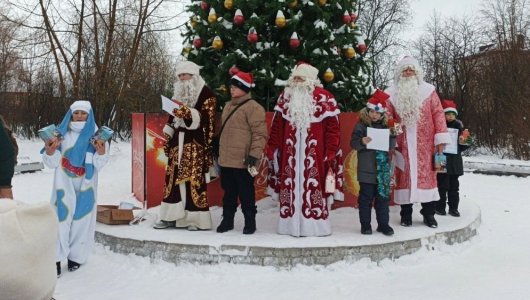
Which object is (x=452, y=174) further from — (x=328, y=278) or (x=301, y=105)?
(x=328, y=278)

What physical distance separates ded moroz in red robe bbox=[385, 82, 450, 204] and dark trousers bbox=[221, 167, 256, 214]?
188 centimetres

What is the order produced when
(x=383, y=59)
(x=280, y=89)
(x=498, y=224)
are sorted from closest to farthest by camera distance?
1. (x=280, y=89)
2. (x=498, y=224)
3. (x=383, y=59)

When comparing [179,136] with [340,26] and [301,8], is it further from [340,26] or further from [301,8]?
[340,26]

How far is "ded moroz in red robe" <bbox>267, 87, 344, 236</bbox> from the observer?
5.51 m

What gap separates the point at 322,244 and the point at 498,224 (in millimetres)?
3756

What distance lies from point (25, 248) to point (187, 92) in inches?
177

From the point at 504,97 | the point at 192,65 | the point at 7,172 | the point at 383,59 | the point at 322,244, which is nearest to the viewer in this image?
the point at 7,172

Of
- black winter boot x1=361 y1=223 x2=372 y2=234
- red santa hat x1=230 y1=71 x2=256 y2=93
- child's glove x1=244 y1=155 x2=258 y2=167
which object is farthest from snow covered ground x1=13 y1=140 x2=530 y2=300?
red santa hat x1=230 y1=71 x2=256 y2=93

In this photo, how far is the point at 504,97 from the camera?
84.1 feet

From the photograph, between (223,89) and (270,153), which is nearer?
(270,153)

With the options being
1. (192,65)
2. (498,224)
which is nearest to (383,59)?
(498,224)

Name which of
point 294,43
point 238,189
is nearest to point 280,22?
point 294,43

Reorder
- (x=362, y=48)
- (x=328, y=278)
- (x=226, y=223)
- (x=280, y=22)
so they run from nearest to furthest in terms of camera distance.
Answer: (x=328, y=278)
(x=226, y=223)
(x=280, y=22)
(x=362, y=48)

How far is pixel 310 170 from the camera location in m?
5.51
